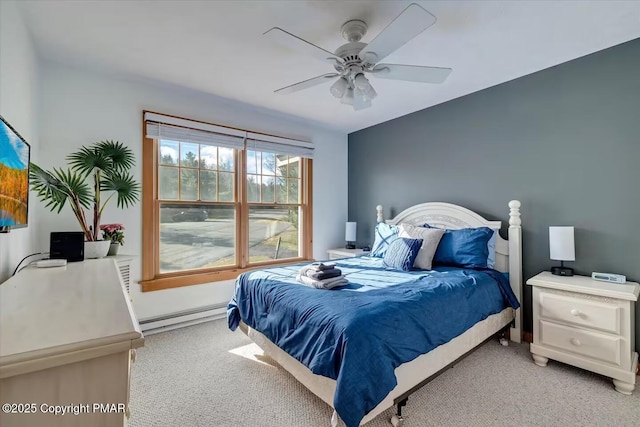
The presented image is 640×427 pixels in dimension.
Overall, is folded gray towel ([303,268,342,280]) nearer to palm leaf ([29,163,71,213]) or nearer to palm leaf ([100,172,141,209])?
palm leaf ([100,172,141,209])

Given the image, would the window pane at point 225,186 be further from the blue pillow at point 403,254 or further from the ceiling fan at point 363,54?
the blue pillow at point 403,254

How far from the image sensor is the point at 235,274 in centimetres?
357

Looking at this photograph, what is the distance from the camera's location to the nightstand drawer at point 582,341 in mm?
2031

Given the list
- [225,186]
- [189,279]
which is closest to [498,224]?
[225,186]

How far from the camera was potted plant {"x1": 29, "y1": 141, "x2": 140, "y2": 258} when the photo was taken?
2.18 m

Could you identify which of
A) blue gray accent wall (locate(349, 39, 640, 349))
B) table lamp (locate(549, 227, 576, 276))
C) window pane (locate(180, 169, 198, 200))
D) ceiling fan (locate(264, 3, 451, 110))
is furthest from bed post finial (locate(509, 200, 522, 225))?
window pane (locate(180, 169, 198, 200))

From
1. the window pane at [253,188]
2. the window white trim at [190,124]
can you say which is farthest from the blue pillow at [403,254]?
the window white trim at [190,124]

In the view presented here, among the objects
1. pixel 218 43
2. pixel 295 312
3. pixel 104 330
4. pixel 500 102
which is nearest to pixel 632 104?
pixel 500 102

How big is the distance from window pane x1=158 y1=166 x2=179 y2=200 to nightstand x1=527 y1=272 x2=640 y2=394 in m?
3.71

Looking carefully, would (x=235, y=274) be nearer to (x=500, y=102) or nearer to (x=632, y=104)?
(x=500, y=102)

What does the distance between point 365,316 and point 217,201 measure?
2619 mm

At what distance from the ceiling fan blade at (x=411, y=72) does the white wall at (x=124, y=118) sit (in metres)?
2.07

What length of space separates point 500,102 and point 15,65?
405 centimetres

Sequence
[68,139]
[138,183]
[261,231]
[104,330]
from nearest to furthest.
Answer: [104,330], [68,139], [138,183], [261,231]
